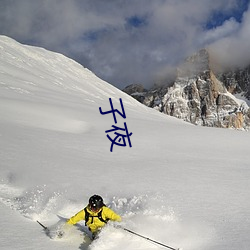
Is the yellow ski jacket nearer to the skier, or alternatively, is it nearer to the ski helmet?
the skier

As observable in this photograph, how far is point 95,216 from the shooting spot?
6121 millimetres

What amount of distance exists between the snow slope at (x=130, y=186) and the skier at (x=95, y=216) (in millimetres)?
233

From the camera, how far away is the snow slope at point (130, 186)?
570 centimetres

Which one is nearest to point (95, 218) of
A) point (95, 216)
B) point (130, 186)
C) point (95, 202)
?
point (95, 216)

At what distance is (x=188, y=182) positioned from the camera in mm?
8625

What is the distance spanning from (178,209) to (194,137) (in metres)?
9.50

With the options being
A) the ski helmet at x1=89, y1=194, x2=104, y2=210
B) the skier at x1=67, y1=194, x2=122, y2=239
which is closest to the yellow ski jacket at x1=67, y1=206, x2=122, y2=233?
the skier at x1=67, y1=194, x2=122, y2=239

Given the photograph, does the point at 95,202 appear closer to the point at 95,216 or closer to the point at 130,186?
the point at 95,216

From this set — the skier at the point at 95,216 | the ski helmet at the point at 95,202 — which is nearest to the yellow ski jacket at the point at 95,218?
the skier at the point at 95,216

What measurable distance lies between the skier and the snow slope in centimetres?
23

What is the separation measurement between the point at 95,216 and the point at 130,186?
2.39 metres

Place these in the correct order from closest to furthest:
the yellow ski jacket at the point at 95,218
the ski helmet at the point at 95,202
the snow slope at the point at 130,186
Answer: the snow slope at the point at 130,186, the ski helmet at the point at 95,202, the yellow ski jacket at the point at 95,218

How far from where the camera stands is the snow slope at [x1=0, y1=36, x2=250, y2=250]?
224 inches

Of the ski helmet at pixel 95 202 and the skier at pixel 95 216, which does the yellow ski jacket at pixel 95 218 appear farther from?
the ski helmet at pixel 95 202
